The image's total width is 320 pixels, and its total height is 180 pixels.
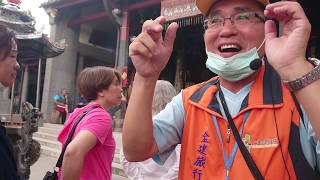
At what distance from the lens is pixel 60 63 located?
14.8m

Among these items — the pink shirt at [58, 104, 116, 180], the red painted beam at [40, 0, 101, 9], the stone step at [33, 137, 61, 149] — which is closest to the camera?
the pink shirt at [58, 104, 116, 180]

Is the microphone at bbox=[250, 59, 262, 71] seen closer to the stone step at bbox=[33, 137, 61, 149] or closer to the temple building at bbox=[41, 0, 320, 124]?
the stone step at bbox=[33, 137, 61, 149]

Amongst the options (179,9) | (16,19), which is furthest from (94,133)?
(179,9)

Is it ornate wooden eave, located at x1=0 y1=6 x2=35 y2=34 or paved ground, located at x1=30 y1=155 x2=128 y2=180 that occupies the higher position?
ornate wooden eave, located at x1=0 y1=6 x2=35 y2=34

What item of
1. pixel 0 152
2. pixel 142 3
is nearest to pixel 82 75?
pixel 0 152

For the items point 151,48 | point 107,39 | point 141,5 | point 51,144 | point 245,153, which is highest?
point 141,5

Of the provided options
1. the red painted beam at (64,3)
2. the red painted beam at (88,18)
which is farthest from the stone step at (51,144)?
the red painted beam at (64,3)

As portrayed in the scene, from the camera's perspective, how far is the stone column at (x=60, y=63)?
14.5 meters

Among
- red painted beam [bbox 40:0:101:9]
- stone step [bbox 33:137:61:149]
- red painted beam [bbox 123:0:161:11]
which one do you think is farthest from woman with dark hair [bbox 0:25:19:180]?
red painted beam [bbox 40:0:101:9]

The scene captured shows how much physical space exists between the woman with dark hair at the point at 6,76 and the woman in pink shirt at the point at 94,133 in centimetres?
29

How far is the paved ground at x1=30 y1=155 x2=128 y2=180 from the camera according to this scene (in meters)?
6.84

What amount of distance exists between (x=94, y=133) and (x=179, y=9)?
7961 millimetres

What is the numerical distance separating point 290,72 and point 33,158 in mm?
3142

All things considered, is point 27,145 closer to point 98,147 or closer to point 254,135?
point 98,147
